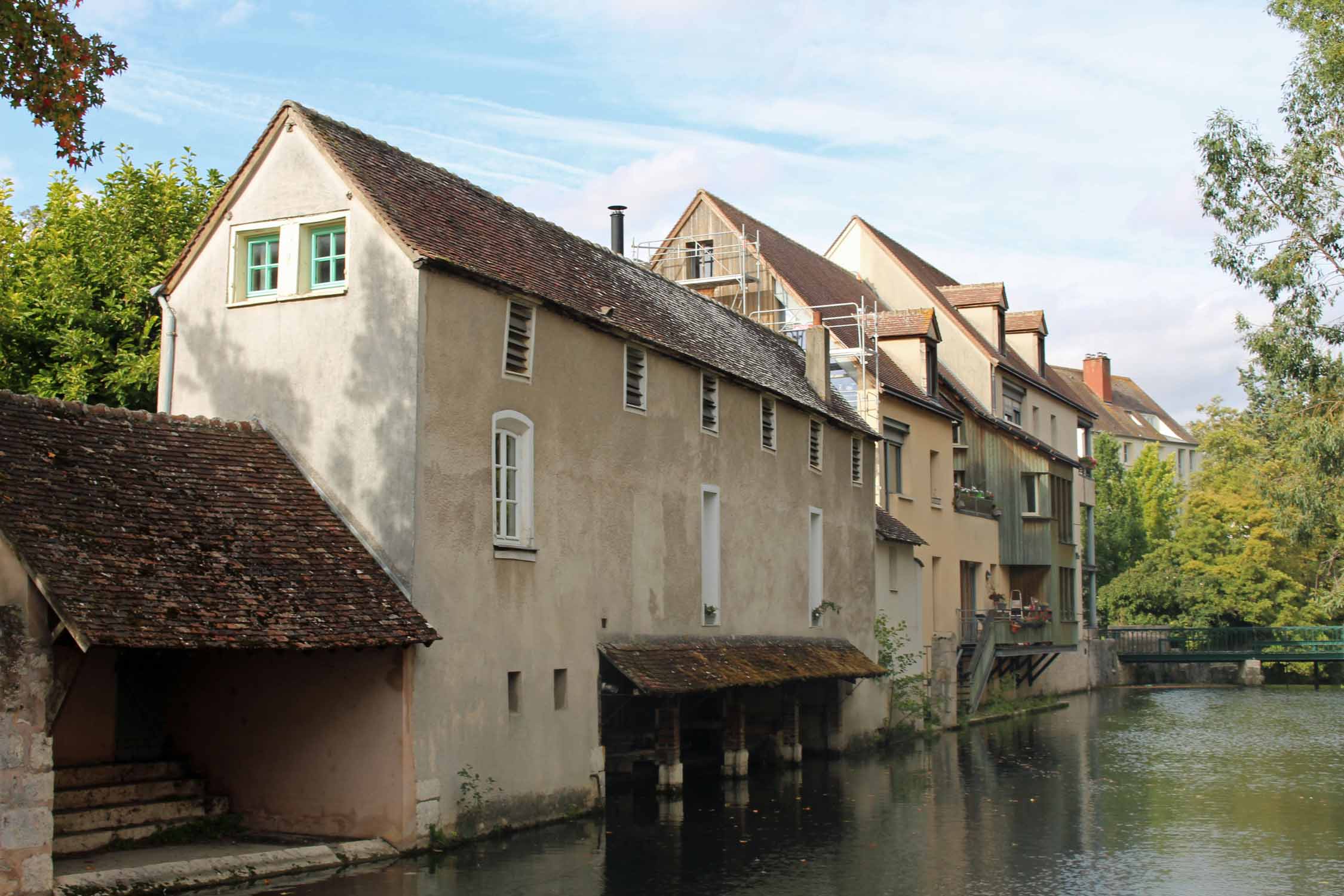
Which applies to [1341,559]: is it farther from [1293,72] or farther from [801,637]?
[801,637]

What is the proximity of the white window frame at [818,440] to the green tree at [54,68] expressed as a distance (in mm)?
16574

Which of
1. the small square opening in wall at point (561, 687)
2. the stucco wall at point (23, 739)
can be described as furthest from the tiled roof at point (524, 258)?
the stucco wall at point (23, 739)

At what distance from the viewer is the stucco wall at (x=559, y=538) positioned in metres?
17.0

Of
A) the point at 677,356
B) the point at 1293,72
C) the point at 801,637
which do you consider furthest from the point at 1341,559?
the point at 677,356

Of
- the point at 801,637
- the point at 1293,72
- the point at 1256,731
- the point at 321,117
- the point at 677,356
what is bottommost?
the point at 1256,731

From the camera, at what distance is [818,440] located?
28125mm

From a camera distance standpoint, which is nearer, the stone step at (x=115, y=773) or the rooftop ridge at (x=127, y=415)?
the rooftop ridge at (x=127, y=415)

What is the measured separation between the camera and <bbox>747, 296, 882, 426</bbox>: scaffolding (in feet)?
108

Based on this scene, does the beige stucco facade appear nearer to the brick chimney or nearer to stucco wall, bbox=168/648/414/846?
stucco wall, bbox=168/648/414/846

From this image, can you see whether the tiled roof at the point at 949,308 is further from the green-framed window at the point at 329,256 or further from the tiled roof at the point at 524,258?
the green-framed window at the point at 329,256

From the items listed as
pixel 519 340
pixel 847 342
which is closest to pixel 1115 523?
pixel 847 342

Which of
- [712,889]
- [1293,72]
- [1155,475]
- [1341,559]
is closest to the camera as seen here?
[712,889]

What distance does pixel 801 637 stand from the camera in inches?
1051

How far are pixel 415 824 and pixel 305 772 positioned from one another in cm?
144
